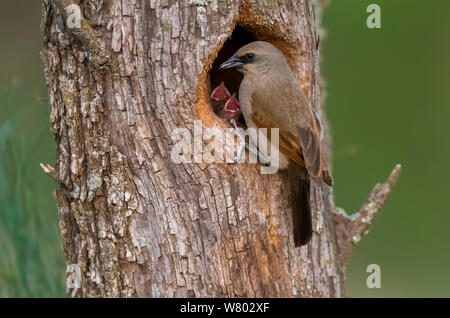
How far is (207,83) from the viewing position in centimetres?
399

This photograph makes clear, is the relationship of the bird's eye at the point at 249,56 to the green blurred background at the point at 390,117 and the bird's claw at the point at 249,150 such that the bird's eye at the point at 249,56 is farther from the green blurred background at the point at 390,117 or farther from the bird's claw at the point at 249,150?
the green blurred background at the point at 390,117

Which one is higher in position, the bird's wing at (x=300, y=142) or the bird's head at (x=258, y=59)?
the bird's head at (x=258, y=59)

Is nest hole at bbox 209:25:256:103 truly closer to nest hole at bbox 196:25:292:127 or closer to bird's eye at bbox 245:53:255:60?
nest hole at bbox 196:25:292:127

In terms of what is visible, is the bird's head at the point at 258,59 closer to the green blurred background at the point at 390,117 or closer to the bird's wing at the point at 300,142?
the bird's wing at the point at 300,142

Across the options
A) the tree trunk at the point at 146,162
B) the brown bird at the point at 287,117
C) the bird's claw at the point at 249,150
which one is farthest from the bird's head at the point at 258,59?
the bird's claw at the point at 249,150

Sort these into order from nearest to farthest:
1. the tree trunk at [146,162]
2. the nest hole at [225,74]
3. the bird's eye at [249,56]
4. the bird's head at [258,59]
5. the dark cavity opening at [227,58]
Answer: the tree trunk at [146,162]
the nest hole at [225,74]
the bird's head at [258,59]
the bird's eye at [249,56]
the dark cavity opening at [227,58]

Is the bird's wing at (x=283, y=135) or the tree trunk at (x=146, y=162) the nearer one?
the tree trunk at (x=146, y=162)

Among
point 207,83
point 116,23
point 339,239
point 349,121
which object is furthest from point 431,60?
point 116,23

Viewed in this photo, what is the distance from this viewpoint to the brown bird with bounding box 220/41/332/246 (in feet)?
13.3

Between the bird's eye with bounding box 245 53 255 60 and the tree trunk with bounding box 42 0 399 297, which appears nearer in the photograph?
the tree trunk with bounding box 42 0 399 297

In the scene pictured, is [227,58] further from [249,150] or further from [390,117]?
[390,117]

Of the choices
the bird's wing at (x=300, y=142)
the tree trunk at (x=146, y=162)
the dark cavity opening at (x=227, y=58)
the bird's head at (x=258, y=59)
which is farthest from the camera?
the dark cavity opening at (x=227, y=58)

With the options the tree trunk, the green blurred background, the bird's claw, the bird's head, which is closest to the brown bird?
the bird's head

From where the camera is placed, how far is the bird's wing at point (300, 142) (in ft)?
13.1
